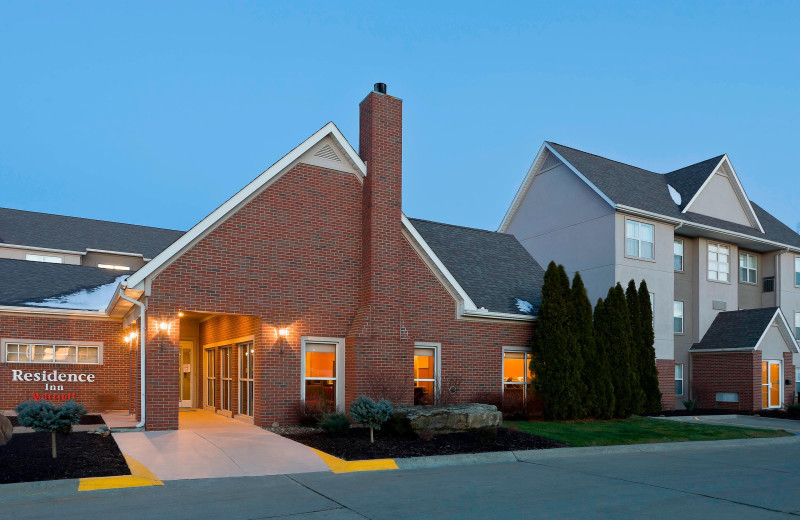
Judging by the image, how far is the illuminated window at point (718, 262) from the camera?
99.1 feet

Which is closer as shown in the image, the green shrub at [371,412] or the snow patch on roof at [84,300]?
the green shrub at [371,412]

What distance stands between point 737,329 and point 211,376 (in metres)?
21.0

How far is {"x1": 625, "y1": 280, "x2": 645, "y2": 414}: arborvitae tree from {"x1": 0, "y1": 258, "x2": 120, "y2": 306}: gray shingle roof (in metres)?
17.4

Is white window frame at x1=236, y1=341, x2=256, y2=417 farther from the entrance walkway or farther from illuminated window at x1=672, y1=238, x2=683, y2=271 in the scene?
illuminated window at x1=672, y1=238, x2=683, y2=271

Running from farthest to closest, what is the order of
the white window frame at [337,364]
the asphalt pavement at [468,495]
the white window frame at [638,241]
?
the white window frame at [638,241], the white window frame at [337,364], the asphalt pavement at [468,495]

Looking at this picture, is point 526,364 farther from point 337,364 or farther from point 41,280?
point 41,280

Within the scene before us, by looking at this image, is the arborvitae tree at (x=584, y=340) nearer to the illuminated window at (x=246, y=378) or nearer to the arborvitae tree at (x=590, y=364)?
the arborvitae tree at (x=590, y=364)

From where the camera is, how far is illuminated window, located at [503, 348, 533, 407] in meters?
20.5

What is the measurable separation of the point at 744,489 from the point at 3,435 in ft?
41.1

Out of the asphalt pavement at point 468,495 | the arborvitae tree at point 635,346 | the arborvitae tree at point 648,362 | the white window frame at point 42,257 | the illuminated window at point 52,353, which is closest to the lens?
the asphalt pavement at point 468,495

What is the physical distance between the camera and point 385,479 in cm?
1102

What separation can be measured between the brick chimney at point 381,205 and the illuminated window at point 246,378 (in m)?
3.18

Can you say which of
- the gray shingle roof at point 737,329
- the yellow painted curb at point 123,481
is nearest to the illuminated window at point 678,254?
the gray shingle roof at point 737,329

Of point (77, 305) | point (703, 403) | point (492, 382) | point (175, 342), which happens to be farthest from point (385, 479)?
point (703, 403)
